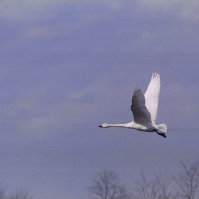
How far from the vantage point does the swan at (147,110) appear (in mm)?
42594

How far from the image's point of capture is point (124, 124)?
45969mm

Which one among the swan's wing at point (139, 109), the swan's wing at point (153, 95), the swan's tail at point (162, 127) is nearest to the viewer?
the swan's wing at point (139, 109)

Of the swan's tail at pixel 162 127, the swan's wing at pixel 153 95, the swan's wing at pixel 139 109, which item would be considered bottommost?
the swan's tail at pixel 162 127

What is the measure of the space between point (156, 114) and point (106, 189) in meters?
36.6

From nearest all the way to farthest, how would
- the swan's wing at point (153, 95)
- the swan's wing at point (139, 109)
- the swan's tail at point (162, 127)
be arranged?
the swan's wing at point (139, 109) → the swan's tail at point (162, 127) → the swan's wing at point (153, 95)

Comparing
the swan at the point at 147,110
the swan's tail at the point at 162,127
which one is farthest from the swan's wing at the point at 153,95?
the swan's tail at the point at 162,127

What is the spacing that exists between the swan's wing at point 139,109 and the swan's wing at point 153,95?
79.8 inches

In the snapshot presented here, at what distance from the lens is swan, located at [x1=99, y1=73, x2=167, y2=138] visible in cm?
4259

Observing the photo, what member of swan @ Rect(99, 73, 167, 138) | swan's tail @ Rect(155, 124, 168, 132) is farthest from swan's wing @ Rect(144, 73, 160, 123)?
swan's tail @ Rect(155, 124, 168, 132)

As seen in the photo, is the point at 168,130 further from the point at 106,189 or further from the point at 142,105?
the point at 106,189

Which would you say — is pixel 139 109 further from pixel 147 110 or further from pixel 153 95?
pixel 153 95

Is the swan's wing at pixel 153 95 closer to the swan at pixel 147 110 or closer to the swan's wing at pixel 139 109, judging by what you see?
the swan at pixel 147 110

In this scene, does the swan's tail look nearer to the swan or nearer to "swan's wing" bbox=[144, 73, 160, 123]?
the swan

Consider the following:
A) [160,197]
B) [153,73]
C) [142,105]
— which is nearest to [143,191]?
[160,197]
